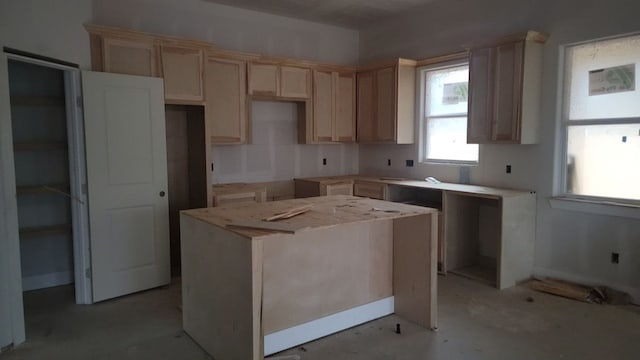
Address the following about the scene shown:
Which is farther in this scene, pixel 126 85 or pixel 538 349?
pixel 126 85

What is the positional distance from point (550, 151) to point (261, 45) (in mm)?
3473

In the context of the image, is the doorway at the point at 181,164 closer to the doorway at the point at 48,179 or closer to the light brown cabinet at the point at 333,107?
the doorway at the point at 48,179

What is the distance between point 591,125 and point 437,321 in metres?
2.31

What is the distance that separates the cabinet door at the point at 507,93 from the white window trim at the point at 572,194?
0.38 m

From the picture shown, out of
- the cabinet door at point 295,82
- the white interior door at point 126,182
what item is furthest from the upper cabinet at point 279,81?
the white interior door at point 126,182

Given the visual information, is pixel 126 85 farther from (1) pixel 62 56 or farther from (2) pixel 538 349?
(2) pixel 538 349

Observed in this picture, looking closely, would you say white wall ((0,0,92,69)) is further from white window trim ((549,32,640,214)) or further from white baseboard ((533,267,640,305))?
white baseboard ((533,267,640,305))

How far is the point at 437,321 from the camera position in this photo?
3393 mm

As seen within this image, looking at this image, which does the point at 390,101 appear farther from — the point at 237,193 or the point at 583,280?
the point at 583,280

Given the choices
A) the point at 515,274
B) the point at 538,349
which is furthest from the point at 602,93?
the point at 538,349

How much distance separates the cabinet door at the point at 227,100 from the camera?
4.70 m

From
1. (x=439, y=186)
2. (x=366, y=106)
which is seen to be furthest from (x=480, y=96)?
(x=366, y=106)

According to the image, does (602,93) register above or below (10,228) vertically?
above

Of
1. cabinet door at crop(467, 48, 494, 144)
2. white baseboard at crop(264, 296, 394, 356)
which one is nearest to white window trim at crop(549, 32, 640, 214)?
cabinet door at crop(467, 48, 494, 144)
